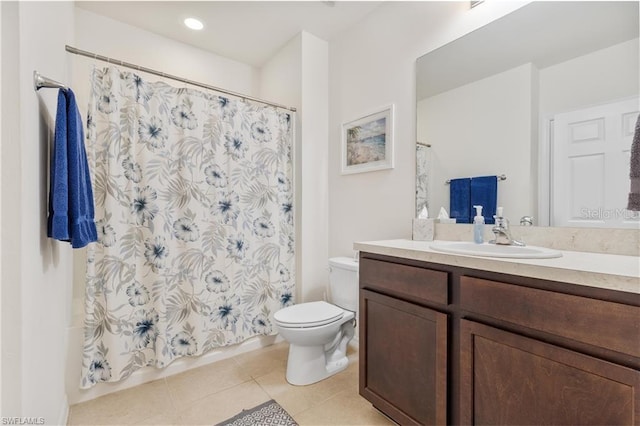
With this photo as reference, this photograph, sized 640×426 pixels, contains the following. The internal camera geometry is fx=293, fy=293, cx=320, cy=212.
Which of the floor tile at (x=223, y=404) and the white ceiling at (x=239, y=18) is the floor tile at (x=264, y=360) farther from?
the white ceiling at (x=239, y=18)

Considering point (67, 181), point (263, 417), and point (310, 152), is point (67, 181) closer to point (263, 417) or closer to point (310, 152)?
point (263, 417)

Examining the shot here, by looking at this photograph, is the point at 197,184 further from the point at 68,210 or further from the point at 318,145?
the point at 318,145

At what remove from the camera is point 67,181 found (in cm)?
114

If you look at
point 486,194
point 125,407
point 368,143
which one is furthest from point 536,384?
point 125,407

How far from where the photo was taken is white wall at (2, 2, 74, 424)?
32.8 inches

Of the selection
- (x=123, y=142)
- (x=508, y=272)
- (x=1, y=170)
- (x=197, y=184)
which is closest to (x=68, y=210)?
(x=1, y=170)

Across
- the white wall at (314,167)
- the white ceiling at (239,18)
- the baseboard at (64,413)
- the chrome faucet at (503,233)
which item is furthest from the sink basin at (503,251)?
the baseboard at (64,413)

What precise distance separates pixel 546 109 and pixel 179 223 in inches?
81.8

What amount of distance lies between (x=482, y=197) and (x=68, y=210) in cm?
187

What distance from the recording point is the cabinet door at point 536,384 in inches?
30.1

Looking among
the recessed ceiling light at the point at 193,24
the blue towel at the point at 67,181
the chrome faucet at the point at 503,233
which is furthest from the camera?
the recessed ceiling light at the point at 193,24

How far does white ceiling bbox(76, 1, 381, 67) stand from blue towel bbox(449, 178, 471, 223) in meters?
1.40

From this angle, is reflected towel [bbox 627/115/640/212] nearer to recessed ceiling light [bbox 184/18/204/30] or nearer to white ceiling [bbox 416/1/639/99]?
white ceiling [bbox 416/1/639/99]

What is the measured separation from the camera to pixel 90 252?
1.60 m
